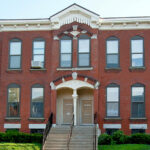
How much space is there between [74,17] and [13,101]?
25.0 ft

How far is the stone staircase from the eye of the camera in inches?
821

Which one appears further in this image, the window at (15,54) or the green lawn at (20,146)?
the window at (15,54)

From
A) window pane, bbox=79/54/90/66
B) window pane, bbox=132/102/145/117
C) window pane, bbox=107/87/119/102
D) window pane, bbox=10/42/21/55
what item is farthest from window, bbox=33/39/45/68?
window pane, bbox=132/102/145/117

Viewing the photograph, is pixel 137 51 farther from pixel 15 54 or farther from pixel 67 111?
pixel 15 54

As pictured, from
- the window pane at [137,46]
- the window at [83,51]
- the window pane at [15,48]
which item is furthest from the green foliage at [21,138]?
the window pane at [137,46]

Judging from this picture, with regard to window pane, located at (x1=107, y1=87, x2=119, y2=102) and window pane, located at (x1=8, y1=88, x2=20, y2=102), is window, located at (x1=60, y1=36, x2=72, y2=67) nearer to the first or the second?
window pane, located at (x1=107, y1=87, x2=119, y2=102)

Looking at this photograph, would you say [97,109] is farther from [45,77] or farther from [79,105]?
[45,77]

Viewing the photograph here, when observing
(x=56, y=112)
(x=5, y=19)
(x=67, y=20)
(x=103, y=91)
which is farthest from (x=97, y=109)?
(x=5, y=19)

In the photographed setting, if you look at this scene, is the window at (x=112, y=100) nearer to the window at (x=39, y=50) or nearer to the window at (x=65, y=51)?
the window at (x=65, y=51)

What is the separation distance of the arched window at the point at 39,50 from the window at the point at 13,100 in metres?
2.52

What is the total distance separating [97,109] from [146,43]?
589 cm

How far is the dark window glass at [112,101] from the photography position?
24656 mm

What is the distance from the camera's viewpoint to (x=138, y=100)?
80.6 feet

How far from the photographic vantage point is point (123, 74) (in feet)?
81.9
